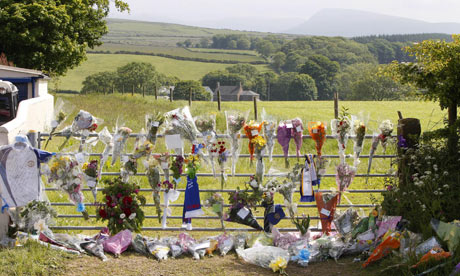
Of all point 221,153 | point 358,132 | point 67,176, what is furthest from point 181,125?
point 358,132

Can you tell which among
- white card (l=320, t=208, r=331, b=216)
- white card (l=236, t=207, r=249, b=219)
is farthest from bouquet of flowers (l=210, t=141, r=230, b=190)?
white card (l=320, t=208, r=331, b=216)

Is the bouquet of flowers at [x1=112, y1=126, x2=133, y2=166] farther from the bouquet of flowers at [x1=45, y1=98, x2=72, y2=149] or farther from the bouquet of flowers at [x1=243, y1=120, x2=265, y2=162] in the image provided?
the bouquet of flowers at [x1=243, y1=120, x2=265, y2=162]

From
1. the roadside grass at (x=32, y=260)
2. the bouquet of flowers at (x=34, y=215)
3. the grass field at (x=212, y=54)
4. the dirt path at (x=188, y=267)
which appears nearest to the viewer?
the roadside grass at (x=32, y=260)

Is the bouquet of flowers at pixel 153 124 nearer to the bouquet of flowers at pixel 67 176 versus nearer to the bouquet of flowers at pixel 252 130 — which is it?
the bouquet of flowers at pixel 67 176

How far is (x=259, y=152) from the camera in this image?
6.88m

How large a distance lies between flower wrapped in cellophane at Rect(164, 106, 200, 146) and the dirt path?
5.11ft

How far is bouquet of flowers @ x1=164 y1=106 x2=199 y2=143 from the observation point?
6781 millimetres

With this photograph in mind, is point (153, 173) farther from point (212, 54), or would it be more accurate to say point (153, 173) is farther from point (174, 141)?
point (212, 54)

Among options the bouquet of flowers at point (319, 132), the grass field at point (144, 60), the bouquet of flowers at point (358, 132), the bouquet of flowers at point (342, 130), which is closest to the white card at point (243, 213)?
the bouquet of flowers at point (319, 132)

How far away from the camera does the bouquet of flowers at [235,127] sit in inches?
271

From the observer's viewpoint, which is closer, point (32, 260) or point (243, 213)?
point (32, 260)

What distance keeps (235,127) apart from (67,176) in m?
2.23

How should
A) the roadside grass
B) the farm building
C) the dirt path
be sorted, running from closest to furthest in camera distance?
the roadside grass
the dirt path
the farm building

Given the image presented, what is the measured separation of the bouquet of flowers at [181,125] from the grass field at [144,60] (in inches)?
3515
